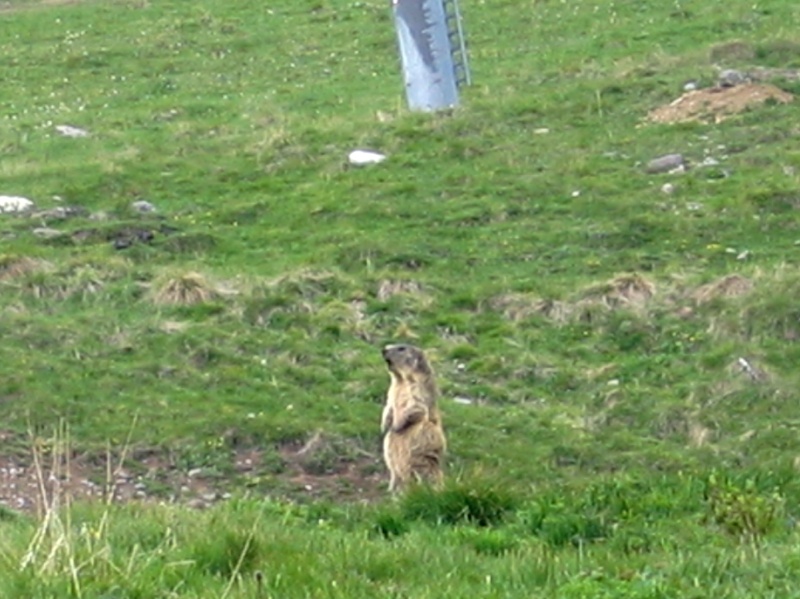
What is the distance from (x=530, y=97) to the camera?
916 inches

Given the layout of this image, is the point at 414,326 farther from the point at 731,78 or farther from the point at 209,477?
the point at 731,78

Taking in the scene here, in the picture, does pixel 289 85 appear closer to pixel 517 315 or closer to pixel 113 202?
pixel 113 202

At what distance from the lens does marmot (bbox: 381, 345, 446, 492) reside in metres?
11.3

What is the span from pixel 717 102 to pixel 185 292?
853cm

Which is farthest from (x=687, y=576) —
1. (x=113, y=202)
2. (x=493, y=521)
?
(x=113, y=202)

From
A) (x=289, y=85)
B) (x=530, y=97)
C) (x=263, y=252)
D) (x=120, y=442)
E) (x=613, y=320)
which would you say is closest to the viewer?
(x=120, y=442)

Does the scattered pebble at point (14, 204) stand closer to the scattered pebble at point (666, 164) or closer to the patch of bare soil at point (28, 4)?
the scattered pebble at point (666, 164)

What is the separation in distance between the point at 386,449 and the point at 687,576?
4.55 meters

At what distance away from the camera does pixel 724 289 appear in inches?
621

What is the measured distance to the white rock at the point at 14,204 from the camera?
1964cm

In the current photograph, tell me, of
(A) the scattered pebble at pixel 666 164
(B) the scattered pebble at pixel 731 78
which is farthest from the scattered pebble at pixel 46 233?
(B) the scattered pebble at pixel 731 78

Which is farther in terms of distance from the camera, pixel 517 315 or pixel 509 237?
pixel 509 237

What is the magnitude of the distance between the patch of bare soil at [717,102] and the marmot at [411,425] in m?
10.2

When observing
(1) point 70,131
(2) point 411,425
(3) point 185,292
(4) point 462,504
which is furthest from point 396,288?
(1) point 70,131
